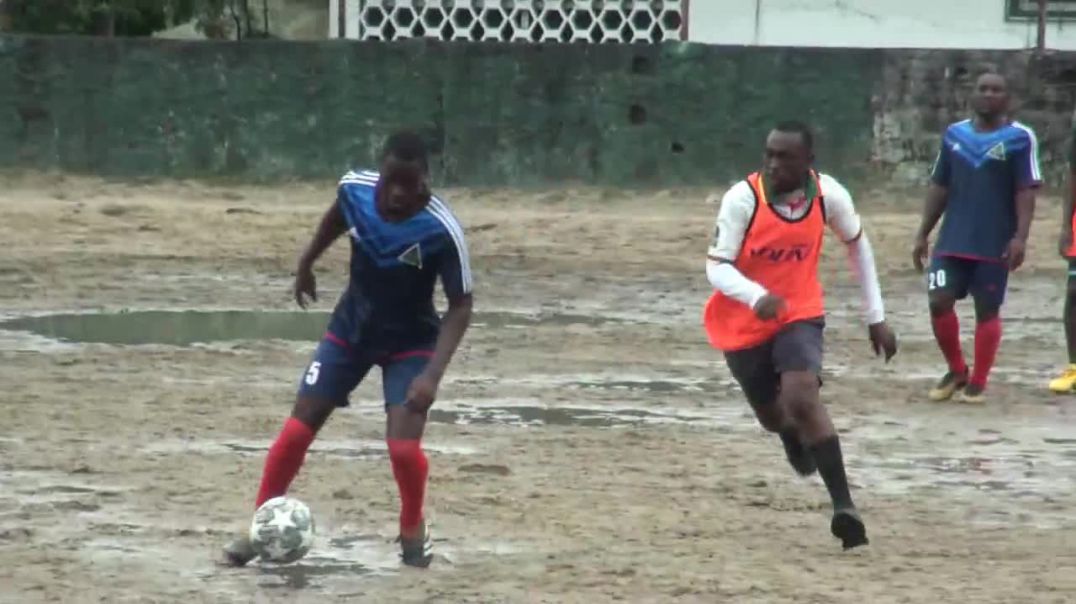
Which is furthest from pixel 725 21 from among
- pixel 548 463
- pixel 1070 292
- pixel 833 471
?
pixel 833 471

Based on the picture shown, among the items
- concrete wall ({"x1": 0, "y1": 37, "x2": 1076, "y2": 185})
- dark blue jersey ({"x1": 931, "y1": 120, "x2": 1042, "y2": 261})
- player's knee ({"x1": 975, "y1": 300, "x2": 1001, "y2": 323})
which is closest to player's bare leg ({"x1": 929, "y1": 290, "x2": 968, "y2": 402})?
player's knee ({"x1": 975, "y1": 300, "x2": 1001, "y2": 323})

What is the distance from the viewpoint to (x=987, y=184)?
12.0m

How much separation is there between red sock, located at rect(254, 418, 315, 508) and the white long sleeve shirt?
5.21ft

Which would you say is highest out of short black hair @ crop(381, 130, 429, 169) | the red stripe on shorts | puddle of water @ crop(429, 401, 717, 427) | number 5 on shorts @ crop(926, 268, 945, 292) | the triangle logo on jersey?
short black hair @ crop(381, 130, 429, 169)

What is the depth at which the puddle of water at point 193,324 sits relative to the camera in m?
14.1

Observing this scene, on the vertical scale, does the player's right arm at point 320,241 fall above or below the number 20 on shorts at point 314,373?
above

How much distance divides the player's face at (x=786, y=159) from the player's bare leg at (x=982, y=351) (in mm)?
4053

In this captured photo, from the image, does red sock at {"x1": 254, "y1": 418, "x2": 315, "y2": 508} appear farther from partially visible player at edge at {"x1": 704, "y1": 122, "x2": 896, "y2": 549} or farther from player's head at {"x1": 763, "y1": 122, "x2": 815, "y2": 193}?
player's head at {"x1": 763, "y1": 122, "x2": 815, "y2": 193}

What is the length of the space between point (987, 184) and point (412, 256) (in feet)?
16.8

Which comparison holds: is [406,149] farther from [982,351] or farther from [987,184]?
[982,351]

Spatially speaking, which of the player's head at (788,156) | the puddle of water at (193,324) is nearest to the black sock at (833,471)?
the player's head at (788,156)

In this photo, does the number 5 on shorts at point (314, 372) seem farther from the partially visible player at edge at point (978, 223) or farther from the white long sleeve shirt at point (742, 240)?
the partially visible player at edge at point (978, 223)

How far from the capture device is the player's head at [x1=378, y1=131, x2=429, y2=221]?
753cm

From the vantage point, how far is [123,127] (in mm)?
22688
